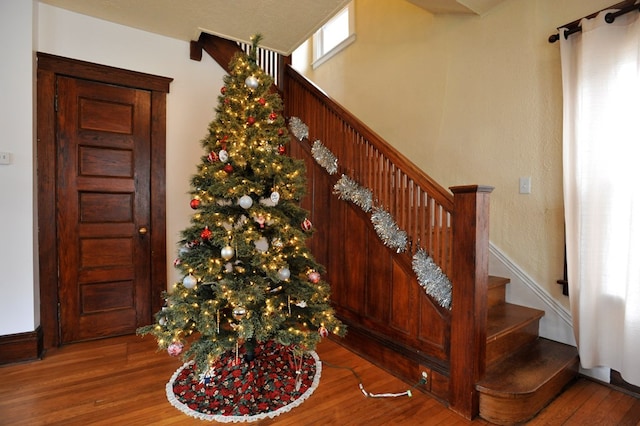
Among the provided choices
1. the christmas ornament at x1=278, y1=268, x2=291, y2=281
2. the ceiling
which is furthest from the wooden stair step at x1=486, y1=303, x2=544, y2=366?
the ceiling

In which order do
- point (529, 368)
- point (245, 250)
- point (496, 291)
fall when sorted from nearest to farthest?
point (245, 250) → point (529, 368) → point (496, 291)

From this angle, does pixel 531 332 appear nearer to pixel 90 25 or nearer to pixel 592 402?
pixel 592 402

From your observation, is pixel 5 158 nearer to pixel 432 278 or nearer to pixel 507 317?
pixel 432 278

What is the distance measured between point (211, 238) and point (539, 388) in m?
1.95

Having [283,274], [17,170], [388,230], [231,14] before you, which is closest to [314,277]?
[283,274]

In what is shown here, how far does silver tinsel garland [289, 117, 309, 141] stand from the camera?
8.91 feet

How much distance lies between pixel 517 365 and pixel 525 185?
124cm

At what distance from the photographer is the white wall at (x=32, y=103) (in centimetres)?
210

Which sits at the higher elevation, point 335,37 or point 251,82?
point 335,37

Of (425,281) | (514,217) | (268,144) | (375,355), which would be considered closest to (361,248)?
(425,281)

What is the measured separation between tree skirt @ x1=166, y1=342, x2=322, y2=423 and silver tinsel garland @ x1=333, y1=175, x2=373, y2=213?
45.6 inches

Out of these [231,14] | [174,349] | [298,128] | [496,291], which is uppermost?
[231,14]

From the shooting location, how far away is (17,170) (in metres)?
2.12

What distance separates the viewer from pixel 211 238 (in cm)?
174
